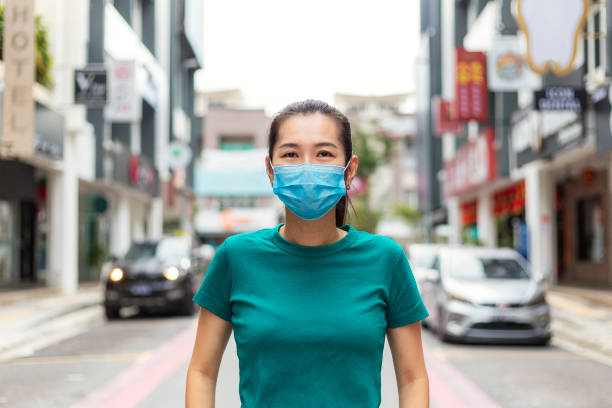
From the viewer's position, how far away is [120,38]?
86.5ft

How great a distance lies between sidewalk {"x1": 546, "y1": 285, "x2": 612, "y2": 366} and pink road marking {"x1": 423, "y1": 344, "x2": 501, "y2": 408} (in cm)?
248

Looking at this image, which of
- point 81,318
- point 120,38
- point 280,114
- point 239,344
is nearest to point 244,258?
point 239,344

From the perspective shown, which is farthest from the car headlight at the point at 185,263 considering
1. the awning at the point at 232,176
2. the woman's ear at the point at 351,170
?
the awning at the point at 232,176

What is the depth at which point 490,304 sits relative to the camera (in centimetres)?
1120

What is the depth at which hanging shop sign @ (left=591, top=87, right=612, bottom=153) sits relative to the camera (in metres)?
15.4

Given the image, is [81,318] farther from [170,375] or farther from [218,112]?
[218,112]

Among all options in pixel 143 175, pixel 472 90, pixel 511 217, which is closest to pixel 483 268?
pixel 472 90

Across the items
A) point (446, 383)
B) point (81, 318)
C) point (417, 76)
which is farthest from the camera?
point (417, 76)

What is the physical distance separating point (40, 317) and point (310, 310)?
1301 centimetres

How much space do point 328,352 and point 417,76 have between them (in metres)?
50.3

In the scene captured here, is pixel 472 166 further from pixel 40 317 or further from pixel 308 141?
pixel 308 141

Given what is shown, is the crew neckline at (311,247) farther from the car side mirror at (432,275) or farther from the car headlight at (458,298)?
the car side mirror at (432,275)

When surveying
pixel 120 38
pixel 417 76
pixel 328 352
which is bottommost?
pixel 328 352

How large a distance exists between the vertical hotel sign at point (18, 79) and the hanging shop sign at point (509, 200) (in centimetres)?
1592
